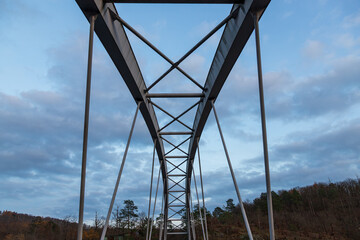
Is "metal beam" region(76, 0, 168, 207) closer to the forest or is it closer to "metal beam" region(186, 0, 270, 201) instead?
"metal beam" region(186, 0, 270, 201)

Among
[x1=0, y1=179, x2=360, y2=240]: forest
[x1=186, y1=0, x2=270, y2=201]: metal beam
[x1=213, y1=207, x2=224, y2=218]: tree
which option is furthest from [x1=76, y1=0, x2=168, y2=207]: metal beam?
[x1=213, y1=207, x2=224, y2=218]: tree

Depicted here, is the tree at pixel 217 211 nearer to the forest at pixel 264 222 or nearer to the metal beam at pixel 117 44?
the forest at pixel 264 222

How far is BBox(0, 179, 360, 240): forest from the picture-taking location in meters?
44.4

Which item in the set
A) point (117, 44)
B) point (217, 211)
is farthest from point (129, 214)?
point (117, 44)

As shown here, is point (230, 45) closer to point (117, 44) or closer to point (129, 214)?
point (117, 44)

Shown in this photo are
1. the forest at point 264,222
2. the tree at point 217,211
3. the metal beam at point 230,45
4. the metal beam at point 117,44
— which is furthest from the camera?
the tree at point 217,211

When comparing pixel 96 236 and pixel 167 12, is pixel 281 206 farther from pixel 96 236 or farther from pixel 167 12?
pixel 167 12

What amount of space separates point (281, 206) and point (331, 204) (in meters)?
9.59

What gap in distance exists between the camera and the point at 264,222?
5219cm

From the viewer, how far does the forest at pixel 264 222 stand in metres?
44.4

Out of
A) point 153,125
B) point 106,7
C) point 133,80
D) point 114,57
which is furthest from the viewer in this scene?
point 153,125

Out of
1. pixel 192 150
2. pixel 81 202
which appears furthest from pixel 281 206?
pixel 81 202

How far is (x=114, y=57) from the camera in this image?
822 centimetres

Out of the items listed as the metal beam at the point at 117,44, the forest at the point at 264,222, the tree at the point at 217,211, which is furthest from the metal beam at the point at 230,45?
the tree at the point at 217,211
